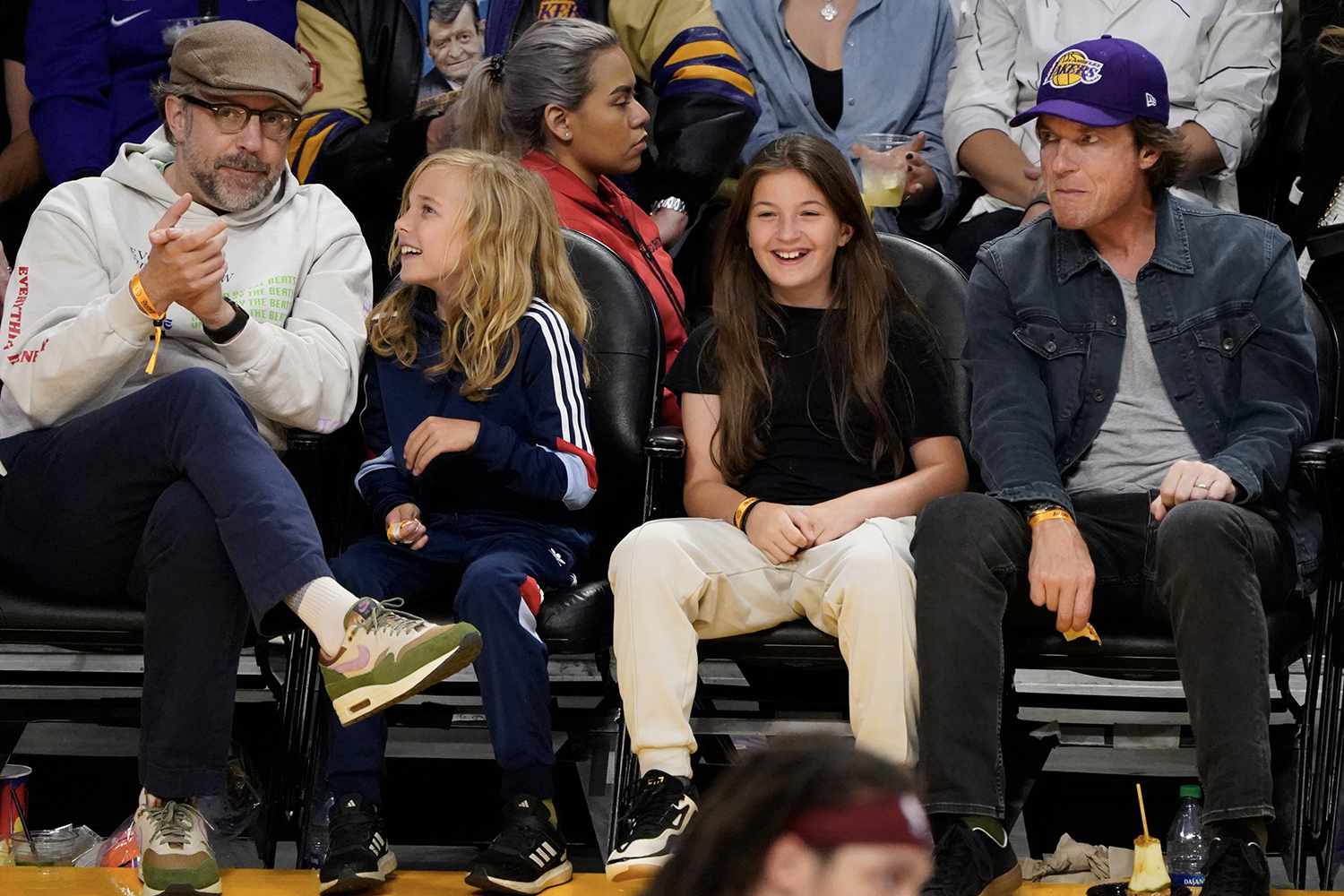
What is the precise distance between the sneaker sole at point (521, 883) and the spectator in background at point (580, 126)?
139cm

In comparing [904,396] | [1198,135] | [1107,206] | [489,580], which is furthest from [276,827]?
[1198,135]

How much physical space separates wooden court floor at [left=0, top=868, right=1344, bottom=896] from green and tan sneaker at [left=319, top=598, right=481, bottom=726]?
0.34 meters

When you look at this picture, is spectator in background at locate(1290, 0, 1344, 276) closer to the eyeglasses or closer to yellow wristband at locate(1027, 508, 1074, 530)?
yellow wristband at locate(1027, 508, 1074, 530)

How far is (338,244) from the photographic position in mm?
3564

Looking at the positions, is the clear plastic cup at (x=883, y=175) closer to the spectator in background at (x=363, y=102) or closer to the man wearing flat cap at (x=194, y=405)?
the spectator in background at (x=363, y=102)

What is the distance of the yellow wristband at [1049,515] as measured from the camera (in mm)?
2986

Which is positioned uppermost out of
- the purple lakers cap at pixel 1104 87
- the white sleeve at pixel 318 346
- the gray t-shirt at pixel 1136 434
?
the purple lakers cap at pixel 1104 87

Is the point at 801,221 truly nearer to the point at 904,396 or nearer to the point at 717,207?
the point at 904,396

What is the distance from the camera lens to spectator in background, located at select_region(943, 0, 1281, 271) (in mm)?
4172

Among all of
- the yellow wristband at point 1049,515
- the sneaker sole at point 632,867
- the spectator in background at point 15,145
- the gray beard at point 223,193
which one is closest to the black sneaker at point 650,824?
the sneaker sole at point 632,867

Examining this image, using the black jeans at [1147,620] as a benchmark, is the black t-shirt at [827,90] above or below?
above

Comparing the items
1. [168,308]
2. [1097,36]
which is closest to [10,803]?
[168,308]

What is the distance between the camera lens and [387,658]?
274cm

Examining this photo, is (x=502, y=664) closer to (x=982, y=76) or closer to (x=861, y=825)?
(x=861, y=825)
